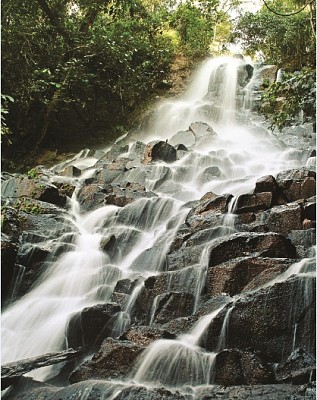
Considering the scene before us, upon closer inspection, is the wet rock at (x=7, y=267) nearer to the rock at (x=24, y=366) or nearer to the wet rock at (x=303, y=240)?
the rock at (x=24, y=366)

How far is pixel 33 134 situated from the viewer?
47.9ft

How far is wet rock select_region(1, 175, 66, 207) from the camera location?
30.2 ft

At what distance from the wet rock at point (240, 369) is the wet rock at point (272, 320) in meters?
0.45

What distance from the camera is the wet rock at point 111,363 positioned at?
4238mm

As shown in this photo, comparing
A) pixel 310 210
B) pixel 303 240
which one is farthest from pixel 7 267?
pixel 310 210

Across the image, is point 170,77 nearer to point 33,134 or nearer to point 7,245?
point 33,134

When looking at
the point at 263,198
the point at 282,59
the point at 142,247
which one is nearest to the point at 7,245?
the point at 142,247

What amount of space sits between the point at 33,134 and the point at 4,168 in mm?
1952

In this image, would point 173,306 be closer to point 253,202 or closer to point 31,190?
point 253,202

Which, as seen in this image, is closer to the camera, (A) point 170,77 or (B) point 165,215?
(B) point 165,215

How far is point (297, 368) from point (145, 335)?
1.53 m

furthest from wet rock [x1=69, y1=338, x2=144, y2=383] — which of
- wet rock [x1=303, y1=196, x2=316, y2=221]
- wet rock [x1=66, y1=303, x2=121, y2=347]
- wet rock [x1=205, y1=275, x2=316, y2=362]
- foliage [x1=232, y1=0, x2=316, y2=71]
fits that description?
foliage [x1=232, y1=0, x2=316, y2=71]

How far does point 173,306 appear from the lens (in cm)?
527

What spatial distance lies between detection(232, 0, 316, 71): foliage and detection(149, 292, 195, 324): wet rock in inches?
538
